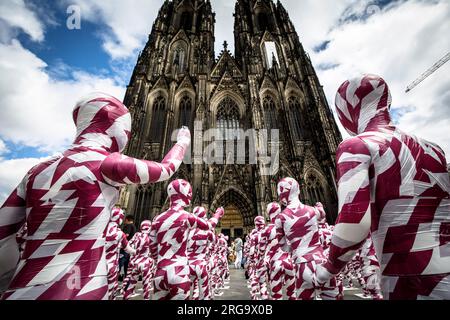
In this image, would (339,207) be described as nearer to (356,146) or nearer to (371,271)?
(356,146)

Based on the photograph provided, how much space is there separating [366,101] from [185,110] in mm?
16953

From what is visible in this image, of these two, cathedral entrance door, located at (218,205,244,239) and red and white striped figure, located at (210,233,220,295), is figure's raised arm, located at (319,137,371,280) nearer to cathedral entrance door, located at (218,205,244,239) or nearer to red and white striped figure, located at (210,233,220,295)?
red and white striped figure, located at (210,233,220,295)

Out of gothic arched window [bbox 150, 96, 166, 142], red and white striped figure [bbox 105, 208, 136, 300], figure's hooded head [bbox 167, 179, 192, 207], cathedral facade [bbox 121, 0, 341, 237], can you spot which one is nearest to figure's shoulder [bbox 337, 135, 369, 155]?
figure's hooded head [bbox 167, 179, 192, 207]

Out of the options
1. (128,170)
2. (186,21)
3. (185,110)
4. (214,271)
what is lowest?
(214,271)

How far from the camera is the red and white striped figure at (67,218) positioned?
0.82 metres

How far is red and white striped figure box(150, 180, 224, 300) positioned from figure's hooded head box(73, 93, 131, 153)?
4.37ft

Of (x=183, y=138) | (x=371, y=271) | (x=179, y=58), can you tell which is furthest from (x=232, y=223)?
(x=179, y=58)

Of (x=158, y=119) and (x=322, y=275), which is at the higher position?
(x=158, y=119)

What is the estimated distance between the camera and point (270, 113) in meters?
17.3

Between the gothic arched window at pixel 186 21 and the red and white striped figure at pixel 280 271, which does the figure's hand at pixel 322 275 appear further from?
the gothic arched window at pixel 186 21

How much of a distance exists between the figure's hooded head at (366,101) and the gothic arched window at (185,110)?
15.9 meters

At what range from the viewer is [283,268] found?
2.87 m

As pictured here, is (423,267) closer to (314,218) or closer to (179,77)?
(314,218)
